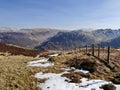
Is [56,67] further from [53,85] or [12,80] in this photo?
[12,80]

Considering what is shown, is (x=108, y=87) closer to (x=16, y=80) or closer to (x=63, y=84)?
(x=63, y=84)

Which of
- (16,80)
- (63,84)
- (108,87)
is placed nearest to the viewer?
(16,80)

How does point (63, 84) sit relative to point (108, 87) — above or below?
above

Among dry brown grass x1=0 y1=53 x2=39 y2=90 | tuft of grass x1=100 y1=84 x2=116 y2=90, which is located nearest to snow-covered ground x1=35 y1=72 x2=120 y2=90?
tuft of grass x1=100 y1=84 x2=116 y2=90

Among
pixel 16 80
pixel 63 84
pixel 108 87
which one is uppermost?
pixel 16 80

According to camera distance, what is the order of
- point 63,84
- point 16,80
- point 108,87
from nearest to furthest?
point 16,80
point 108,87
point 63,84

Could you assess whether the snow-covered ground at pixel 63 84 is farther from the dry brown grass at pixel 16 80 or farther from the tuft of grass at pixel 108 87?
the dry brown grass at pixel 16 80

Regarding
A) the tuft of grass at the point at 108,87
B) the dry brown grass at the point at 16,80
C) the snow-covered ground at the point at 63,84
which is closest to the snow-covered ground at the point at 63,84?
the snow-covered ground at the point at 63,84

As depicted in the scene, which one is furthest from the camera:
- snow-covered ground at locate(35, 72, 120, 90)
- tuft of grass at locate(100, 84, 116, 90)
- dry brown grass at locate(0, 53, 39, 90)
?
tuft of grass at locate(100, 84, 116, 90)

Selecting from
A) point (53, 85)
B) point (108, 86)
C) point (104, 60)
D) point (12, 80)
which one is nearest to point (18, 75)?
point (12, 80)

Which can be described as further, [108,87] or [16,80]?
[108,87]

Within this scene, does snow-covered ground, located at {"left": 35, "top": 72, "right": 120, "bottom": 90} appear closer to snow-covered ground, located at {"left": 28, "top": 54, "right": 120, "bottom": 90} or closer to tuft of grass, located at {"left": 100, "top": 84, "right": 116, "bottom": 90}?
snow-covered ground, located at {"left": 28, "top": 54, "right": 120, "bottom": 90}

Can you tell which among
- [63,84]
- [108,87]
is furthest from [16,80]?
[108,87]

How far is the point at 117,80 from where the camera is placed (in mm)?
31047
